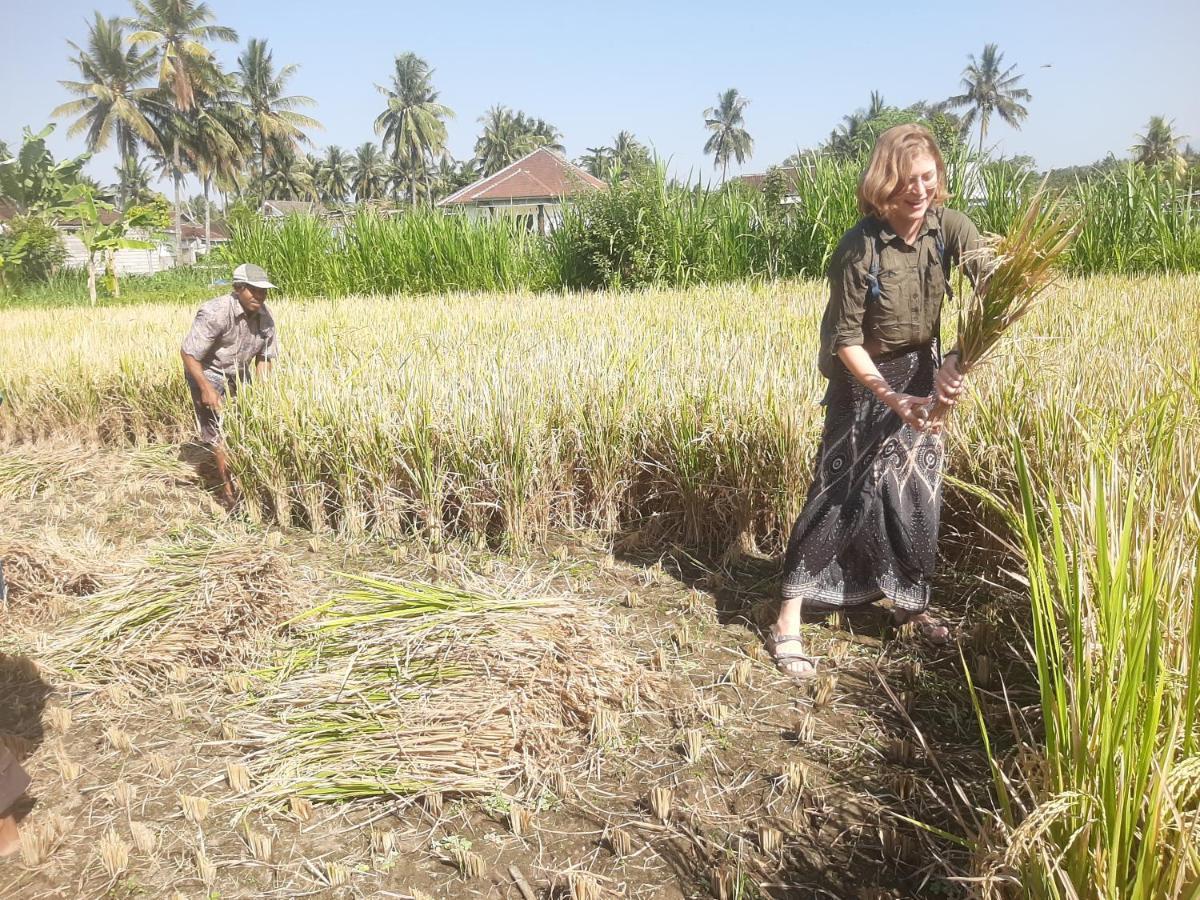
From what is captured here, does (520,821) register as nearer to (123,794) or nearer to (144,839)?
(144,839)

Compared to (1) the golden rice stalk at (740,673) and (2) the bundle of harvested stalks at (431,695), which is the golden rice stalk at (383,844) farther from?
(1) the golden rice stalk at (740,673)

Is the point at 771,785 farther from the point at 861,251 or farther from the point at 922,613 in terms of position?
the point at 861,251

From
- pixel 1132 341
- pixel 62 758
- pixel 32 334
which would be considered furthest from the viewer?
pixel 32 334

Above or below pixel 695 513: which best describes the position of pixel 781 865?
below

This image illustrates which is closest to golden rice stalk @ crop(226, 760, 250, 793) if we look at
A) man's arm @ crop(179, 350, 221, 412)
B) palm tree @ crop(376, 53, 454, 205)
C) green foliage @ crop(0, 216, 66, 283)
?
man's arm @ crop(179, 350, 221, 412)

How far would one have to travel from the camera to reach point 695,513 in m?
3.26

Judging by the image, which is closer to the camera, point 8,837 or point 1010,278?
point 8,837

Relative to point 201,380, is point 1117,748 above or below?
below

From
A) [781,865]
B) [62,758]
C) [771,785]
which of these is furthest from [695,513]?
[62,758]

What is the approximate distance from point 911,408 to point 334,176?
67690 millimetres

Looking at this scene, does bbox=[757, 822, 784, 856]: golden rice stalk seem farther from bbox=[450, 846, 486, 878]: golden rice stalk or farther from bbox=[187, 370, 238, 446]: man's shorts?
bbox=[187, 370, 238, 446]: man's shorts

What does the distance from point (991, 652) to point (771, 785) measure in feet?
2.97

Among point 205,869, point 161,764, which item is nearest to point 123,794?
point 161,764

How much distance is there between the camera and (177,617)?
2646 mm
